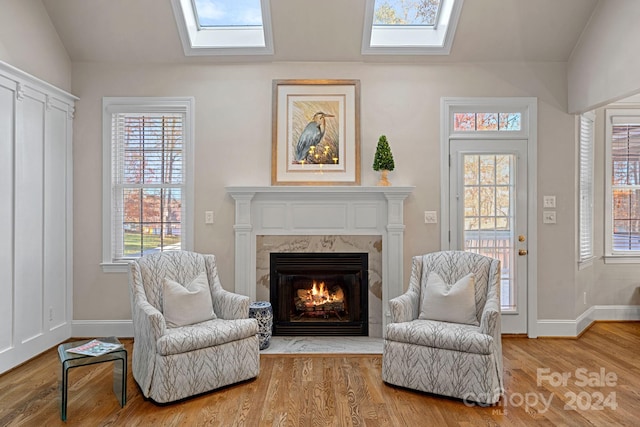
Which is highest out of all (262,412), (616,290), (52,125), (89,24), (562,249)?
(89,24)

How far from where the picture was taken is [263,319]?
3908 mm

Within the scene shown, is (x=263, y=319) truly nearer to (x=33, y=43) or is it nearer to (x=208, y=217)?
(x=208, y=217)

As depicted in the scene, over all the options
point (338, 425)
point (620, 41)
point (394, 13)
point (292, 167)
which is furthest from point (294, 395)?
point (620, 41)

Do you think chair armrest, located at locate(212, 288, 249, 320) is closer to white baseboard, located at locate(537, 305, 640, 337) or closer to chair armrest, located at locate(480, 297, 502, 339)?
chair armrest, located at locate(480, 297, 502, 339)

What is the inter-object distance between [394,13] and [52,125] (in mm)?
3409

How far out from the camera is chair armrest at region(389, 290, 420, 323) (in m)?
3.26

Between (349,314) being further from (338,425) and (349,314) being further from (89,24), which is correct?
(89,24)

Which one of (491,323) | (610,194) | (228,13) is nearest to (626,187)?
(610,194)

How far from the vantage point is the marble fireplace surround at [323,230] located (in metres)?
4.23

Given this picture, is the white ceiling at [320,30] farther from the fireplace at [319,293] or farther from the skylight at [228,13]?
the fireplace at [319,293]

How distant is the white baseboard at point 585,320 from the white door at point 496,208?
221 millimetres

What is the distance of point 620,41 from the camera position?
3.59 metres

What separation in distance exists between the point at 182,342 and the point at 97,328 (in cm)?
193

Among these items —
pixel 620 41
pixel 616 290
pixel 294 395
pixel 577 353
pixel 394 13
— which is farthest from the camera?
pixel 616 290
